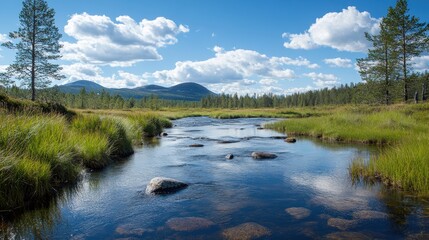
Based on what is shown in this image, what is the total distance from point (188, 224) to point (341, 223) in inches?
149

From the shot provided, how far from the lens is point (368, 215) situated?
8.41 metres

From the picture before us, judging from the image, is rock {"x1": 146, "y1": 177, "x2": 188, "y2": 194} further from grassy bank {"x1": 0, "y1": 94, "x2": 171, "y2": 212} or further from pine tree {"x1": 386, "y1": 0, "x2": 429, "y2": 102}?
pine tree {"x1": 386, "y1": 0, "x2": 429, "y2": 102}

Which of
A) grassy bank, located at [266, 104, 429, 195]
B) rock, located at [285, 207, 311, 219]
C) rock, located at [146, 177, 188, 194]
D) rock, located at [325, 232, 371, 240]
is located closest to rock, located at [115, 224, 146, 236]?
rock, located at [146, 177, 188, 194]

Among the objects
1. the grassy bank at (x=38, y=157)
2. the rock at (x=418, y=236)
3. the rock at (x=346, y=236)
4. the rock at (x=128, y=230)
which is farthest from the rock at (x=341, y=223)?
the grassy bank at (x=38, y=157)

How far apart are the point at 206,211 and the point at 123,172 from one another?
617 centimetres

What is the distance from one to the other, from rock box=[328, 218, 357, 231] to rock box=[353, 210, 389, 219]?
0.45 m

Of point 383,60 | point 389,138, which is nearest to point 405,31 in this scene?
point 383,60

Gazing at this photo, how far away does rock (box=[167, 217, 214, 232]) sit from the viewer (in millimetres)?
7777

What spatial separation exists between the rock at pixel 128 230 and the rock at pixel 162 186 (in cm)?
296

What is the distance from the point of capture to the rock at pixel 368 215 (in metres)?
8.27

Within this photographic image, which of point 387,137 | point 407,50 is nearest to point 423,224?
point 387,137

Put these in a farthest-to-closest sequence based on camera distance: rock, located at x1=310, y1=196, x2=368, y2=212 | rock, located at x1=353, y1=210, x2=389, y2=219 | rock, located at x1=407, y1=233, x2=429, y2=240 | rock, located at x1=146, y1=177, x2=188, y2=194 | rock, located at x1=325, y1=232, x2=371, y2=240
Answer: rock, located at x1=146, y1=177, x2=188, y2=194
rock, located at x1=310, y1=196, x2=368, y2=212
rock, located at x1=353, y1=210, x2=389, y2=219
rock, located at x1=325, y1=232, x2=371, y2=240
rock, located at x1=407, y1=233, x2=429, y2=240

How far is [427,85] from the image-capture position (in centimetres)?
12800

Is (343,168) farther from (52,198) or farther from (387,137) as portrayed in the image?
(52,198)
